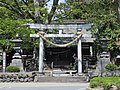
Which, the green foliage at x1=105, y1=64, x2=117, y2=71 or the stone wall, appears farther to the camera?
the green foliage at x1=105, y1=64, x2=117, y2=71

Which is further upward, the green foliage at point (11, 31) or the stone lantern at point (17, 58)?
the green foliage at point (11, 31)

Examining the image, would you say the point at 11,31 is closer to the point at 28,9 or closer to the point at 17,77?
the point at 28,9

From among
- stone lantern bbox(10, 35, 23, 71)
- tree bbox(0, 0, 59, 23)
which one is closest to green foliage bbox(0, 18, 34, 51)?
stone lantern bbox(10, 35, 23, 71)

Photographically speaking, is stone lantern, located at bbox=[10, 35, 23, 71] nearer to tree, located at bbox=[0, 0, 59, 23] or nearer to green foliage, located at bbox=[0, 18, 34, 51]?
green foliage, located at bbox=[0, 18, 34, 51]

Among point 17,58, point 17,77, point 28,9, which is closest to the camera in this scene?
point 17,77

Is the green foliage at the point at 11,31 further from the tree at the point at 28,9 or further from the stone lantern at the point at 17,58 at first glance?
the tree at the point at 28,9

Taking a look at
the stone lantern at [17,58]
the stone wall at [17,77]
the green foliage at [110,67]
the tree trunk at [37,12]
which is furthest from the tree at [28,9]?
the green foliage at [110,67]

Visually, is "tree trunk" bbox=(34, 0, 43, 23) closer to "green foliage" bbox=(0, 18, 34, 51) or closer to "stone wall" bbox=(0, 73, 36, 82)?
"green foliage" bbox=(0, 18, 34, 51)

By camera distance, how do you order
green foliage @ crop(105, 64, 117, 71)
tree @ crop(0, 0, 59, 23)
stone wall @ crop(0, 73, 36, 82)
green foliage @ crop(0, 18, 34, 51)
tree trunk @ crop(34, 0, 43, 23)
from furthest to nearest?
tree @ crop(0, 0, 59, 23), tree trunk @ crop(34, 0, 43, 23), green foliage @ crop(0, 18, 34, 51), green foliage @ crop(105, 64, 117, 71), stone wall @ crop(0, 73, 36, 82)

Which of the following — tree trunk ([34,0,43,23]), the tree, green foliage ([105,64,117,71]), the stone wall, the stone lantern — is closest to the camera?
the stone wall

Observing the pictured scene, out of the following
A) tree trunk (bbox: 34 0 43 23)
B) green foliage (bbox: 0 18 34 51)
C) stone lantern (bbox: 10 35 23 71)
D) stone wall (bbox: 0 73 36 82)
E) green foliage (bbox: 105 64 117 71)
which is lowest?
stone wall (bbox: 0 73 36 82)

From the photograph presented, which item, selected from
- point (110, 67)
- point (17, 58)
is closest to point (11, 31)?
point (17, 58)

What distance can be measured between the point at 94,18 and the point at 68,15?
5386 millimetres

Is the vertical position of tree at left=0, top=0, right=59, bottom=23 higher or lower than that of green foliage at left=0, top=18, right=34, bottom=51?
higher
